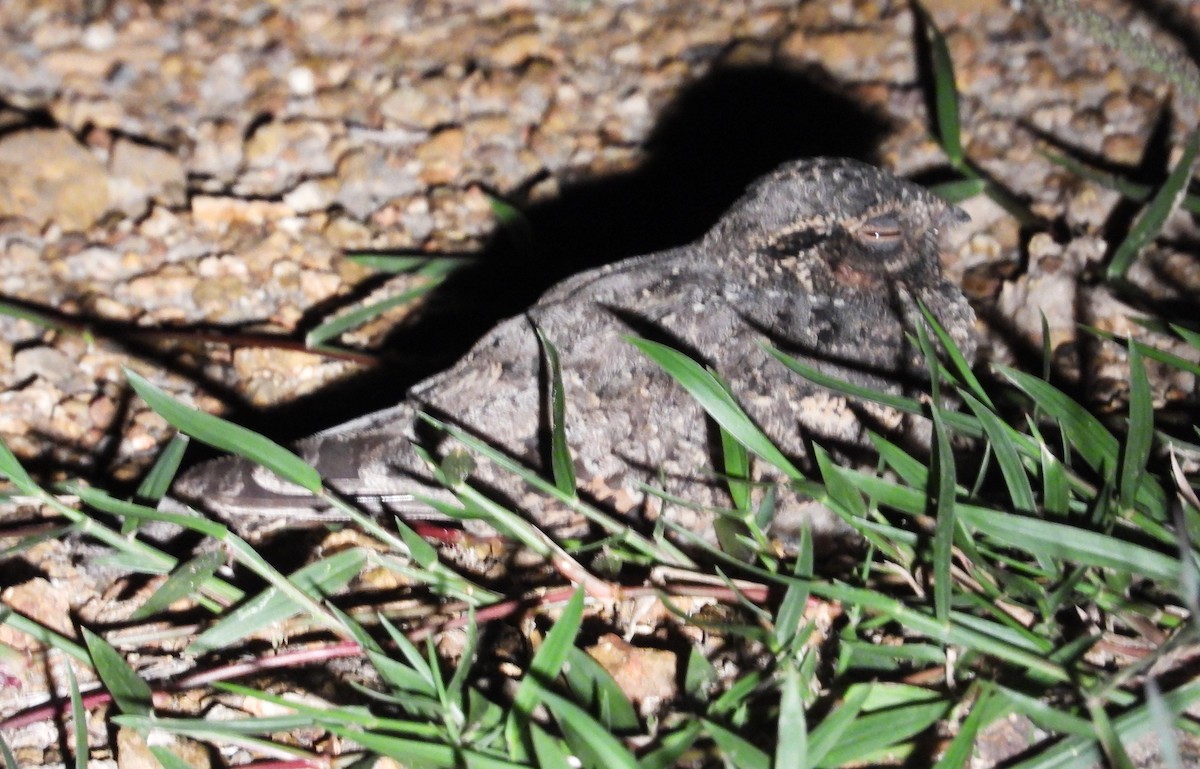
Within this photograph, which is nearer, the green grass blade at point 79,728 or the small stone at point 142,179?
the green grass blade at point 79,728

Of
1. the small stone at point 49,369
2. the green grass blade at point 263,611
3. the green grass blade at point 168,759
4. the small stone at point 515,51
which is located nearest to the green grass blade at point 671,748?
the green grass blade at point 263,611

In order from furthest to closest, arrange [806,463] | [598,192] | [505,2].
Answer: [505,2] → [598,192] → [806,463]

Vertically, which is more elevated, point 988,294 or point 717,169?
point 717,169

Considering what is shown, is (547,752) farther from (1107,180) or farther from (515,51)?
(515,51)

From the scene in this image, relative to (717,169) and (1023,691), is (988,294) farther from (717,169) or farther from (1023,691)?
(1023,691)

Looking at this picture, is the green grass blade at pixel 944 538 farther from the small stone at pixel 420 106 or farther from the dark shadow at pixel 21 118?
the dark shadow at pixel 21 118

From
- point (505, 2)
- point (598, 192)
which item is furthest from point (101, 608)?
point (505, 2)
